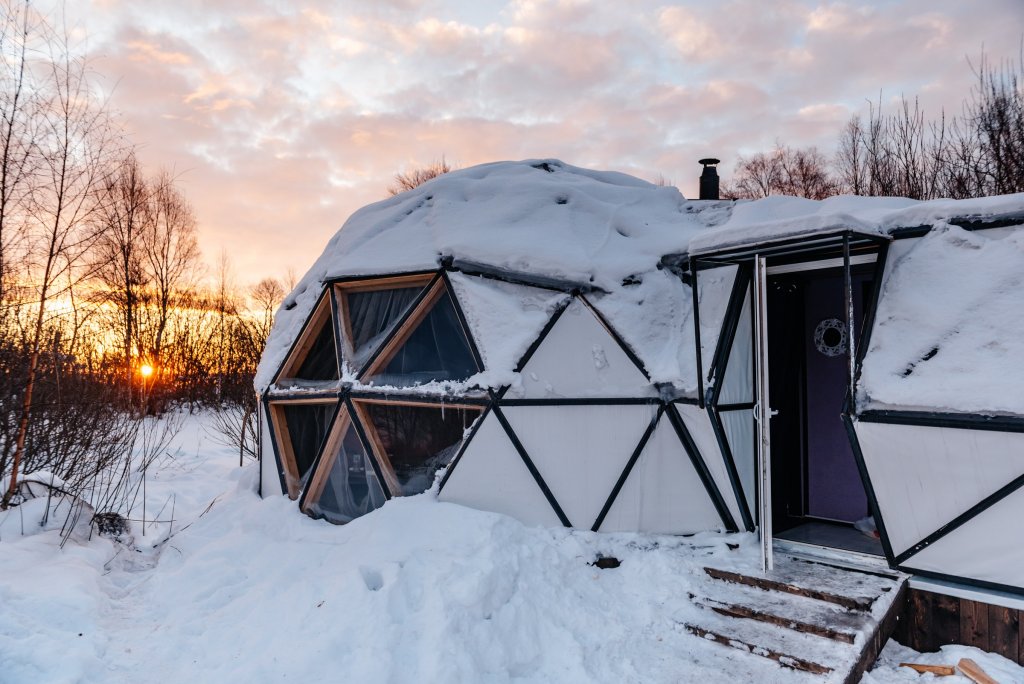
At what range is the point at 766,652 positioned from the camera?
4695mm

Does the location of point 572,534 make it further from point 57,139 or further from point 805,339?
point 57,139

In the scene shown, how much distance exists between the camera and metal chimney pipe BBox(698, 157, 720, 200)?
10.2 meters

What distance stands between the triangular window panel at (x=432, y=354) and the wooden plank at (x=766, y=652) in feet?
11.4

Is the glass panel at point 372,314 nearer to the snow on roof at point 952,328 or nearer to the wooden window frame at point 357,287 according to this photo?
the wooden window frame at point 357,287

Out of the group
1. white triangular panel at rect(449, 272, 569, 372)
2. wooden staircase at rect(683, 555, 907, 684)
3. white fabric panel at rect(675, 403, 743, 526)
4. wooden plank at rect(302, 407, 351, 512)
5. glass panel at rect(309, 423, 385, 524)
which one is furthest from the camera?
wooden plank at rect(302, 407, 351, 512)

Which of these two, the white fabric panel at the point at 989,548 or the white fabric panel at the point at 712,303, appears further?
the white fabric panel at the point at 712,303

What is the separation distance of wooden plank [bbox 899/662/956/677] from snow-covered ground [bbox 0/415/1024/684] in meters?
0.09

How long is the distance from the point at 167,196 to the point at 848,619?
2830 centimetres

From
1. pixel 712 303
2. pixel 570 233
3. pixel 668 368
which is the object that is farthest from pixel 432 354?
pixel 712 303

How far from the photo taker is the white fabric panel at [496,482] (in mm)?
6660

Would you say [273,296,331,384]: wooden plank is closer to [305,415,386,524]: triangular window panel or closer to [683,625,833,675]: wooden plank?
[305,415,386,524]: triangular window panel

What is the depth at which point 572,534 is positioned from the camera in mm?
6359

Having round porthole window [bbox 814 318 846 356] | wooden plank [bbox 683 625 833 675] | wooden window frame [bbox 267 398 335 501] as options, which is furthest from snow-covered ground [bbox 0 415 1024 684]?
round porthole window [bbox 814 318 846 356]

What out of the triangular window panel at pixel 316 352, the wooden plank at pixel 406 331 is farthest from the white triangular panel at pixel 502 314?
the triangular window panel at pixel 316 352
